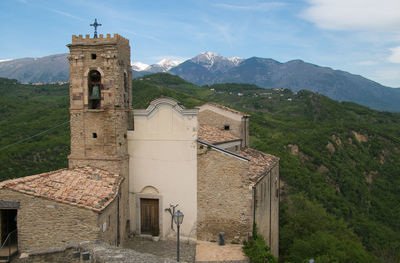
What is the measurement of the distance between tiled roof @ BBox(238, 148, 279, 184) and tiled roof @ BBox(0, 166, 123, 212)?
20.7 ft

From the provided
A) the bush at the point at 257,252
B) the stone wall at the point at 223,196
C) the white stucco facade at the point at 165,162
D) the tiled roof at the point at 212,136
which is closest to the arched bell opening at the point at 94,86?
the white stucco facade at the point at 165,162

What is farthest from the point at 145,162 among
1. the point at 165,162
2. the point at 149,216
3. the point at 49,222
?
the point at 49,222

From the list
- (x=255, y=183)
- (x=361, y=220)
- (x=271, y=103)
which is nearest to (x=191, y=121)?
(x=255, y=183)

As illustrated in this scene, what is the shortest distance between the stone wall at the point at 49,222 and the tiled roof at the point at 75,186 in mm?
205

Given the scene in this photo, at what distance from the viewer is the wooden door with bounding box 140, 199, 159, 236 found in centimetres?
1490

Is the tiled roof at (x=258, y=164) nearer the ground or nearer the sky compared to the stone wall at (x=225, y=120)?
nearer the ground

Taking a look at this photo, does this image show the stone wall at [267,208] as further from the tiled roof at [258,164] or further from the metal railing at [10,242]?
the metal railing at [10,242]

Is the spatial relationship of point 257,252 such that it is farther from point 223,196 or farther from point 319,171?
point 319,171

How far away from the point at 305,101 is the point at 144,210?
74.5 meters

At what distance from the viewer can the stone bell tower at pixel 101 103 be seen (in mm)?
13797

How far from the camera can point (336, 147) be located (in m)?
46.9

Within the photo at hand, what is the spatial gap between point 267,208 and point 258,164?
8.15 ft

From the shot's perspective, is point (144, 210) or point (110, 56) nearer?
point (110, 56)

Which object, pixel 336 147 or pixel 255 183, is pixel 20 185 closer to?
pixel 255 183
